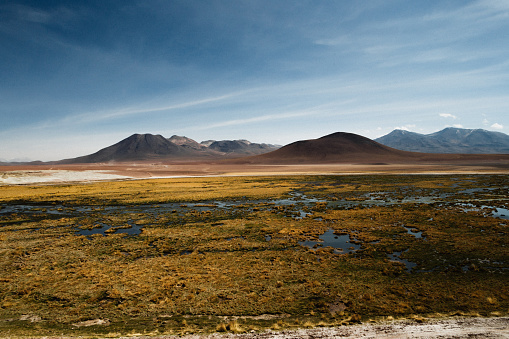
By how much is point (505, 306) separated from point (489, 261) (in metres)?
4.89

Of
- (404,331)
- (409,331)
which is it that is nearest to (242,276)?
(404,331)

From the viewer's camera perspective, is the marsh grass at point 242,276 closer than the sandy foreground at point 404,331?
No

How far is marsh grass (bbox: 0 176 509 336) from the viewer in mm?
9438

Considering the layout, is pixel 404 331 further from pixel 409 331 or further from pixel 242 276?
pixel 242 276

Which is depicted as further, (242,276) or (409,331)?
(242,276)

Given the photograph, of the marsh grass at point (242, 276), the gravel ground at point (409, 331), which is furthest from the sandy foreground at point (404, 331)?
the marsh grass at point (242, 276)

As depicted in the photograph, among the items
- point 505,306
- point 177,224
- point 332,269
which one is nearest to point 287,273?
point 332,269

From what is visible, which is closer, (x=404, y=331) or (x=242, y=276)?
(x=404, y=331)

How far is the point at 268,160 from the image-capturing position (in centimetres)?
19950

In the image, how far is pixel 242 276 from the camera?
12.6 meters

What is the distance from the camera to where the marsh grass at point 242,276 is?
31.0ft

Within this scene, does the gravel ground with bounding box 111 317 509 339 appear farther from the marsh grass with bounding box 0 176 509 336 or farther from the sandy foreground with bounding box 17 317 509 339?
the marsh grass with bounding box 0 176 509 336

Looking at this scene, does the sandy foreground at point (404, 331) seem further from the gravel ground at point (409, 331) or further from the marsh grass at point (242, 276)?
the marsh grass at point (242, 276)

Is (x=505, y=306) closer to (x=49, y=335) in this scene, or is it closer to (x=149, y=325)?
(x=149, y=325)
